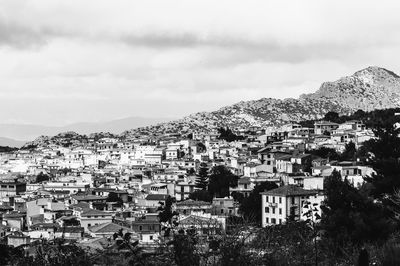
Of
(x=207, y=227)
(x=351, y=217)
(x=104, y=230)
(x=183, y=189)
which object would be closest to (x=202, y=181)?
(x=183, y=189)

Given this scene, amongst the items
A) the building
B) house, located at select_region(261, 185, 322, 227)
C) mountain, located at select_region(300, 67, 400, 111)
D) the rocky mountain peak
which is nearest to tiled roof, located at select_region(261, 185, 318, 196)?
house, located at select_region(261, 185, 322, 227)

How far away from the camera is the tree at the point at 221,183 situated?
5638 centimetres

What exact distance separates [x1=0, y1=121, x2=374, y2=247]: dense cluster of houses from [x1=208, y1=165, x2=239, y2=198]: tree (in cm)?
131

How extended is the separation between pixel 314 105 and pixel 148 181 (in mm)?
106073

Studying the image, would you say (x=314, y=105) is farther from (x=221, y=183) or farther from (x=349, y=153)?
(x=221, y=183)

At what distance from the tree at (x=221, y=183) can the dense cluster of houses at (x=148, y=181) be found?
1.31 meters

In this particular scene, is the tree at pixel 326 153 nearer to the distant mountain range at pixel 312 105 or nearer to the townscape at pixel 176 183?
the townscape at pixel 176 183

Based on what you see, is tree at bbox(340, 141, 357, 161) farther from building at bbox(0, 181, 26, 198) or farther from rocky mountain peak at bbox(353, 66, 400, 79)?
rocky mountain peak at bbox(353, 66, 400, 79)

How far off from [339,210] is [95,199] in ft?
123

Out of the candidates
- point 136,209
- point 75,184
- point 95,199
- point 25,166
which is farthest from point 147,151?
point 136,209

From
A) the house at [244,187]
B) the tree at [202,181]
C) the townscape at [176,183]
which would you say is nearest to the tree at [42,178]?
the townscape at [176,183]

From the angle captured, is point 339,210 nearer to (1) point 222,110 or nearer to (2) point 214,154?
(2) point 214,154

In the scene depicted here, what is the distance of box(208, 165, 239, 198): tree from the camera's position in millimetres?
56375

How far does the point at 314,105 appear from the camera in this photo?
16850cm
